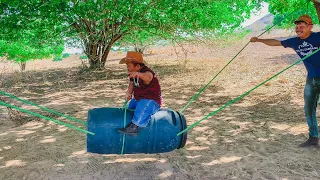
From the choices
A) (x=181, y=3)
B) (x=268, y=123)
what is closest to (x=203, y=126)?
(x=268, y=123)

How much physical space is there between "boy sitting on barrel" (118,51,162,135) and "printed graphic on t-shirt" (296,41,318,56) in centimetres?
226

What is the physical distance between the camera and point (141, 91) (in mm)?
A: 3885

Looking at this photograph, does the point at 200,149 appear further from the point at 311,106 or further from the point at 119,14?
the point at 119,14

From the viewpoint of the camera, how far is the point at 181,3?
9.45 meters

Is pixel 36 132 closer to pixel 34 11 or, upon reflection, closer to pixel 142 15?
pixel 34 11

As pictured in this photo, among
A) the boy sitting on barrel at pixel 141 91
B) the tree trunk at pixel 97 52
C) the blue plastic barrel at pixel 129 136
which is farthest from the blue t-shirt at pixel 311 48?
the tree trunk at pixel 97 52

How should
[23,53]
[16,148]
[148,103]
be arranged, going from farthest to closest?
[23,53] → [16,148] → [148,103]

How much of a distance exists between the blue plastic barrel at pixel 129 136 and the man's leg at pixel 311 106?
81.0 inches

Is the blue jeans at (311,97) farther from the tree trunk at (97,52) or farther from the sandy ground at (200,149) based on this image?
the tree trunk at (97,52)

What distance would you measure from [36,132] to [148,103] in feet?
11.6

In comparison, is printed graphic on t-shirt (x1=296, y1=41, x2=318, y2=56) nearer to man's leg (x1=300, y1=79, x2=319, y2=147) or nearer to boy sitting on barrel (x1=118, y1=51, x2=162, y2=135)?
man's leg (x1=300, y1=79, x2=319, y2=147)

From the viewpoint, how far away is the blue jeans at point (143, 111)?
3.66 meters

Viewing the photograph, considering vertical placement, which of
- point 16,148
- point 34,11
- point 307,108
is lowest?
point 16,148

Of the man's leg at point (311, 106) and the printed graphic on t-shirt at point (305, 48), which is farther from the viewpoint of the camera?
the man's leg at point (311, 106)
